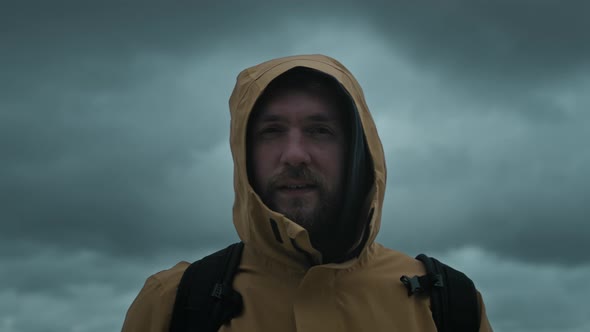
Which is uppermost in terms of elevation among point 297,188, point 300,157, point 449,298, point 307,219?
point 300,157

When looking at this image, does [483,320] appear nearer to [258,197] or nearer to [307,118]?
[258,197]

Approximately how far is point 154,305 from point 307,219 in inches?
63.4

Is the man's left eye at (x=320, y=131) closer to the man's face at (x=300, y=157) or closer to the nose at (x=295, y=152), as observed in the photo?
the man's face at (x=300, y=157)

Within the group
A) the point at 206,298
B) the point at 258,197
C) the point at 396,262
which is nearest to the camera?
the point at 206,298

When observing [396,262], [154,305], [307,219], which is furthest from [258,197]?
[396,262]

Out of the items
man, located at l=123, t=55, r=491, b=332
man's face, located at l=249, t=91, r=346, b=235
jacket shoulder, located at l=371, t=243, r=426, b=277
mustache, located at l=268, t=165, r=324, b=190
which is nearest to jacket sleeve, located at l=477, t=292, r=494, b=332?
man, located at l=123, t=55, r=491, b=332

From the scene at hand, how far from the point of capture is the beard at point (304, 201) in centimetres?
557

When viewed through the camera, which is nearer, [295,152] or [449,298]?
[295,152]

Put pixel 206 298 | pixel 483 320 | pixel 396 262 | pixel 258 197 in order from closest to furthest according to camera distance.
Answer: pixel 206 298 < pixel 258 197 < pixel 483 320 < pixel 396 262

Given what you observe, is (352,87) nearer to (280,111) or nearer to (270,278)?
(280,111)

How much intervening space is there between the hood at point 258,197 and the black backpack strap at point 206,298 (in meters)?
0.42

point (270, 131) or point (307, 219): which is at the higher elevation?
point (270, 131)

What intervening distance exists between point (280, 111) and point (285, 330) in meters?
2.04

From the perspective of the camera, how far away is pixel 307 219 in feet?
18.2
